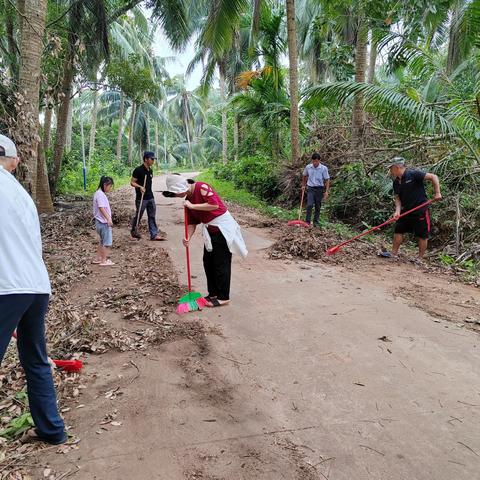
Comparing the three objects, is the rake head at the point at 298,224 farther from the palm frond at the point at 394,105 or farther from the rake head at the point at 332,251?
the palm frond at the point at 394,105

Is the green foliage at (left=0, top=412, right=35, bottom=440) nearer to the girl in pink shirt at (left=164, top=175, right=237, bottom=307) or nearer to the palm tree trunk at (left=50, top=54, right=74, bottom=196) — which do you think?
the girl in pink shirt at (left=164, top=175, right=237, bottom=307)

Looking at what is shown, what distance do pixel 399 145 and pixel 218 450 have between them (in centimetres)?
1030

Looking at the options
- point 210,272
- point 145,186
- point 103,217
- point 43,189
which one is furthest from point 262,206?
point 210,272

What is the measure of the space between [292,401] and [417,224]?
5.13 m

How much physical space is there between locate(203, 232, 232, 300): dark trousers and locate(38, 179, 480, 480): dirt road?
0.27 metres

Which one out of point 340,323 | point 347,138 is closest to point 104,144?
point 347,138

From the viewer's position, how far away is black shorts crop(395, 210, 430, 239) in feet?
23.8

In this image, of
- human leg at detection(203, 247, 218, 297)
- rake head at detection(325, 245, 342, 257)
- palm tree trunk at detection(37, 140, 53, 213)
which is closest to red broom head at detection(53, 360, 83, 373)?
human leg at detection(203, 247, 218, 297)

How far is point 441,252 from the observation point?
27.0ft

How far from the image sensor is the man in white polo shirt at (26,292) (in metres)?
2.38

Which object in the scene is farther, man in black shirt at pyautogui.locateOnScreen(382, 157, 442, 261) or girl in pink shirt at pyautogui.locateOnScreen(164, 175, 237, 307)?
man in black shirt at pyautogui.locateOnScreen(382, 157, 442, 261)

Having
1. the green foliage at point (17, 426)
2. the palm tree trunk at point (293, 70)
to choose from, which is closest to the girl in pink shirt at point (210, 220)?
the green foliage at point (17, 426)

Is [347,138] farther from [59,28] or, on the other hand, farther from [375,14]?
[59,28]

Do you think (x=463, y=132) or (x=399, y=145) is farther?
(x=399, y=145)
